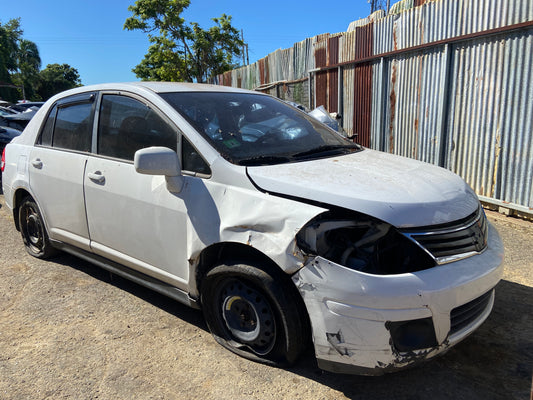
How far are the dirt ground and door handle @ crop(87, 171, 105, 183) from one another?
40.5 inches

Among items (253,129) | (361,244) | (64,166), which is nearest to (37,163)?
(64,166)

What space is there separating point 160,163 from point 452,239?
1726 millimetres

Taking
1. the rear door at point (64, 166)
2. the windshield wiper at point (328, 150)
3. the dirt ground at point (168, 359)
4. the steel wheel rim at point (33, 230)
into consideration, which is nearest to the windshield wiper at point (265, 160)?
the windshield wiper at point (328, 150)

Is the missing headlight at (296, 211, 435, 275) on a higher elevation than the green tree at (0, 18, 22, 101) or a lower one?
lower

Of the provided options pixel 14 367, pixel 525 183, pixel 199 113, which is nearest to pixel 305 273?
pixel 199 113

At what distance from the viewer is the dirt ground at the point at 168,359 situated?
Result: 2.38 m

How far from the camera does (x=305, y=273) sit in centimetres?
215

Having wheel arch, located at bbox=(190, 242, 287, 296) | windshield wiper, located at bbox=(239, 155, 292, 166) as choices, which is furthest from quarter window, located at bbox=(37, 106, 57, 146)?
windshield wiper, located at bbox=(239, 155, 292, 166)

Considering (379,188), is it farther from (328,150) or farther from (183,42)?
(183,42)

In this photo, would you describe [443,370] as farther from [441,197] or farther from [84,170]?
[84,170]

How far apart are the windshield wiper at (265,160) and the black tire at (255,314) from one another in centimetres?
63

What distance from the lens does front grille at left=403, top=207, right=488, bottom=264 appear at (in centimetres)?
215

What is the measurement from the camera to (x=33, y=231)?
4410mm

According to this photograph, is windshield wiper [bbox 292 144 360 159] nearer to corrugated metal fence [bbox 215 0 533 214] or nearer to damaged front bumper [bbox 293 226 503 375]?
damaged front bumper [bbox 293 226 503 375]
